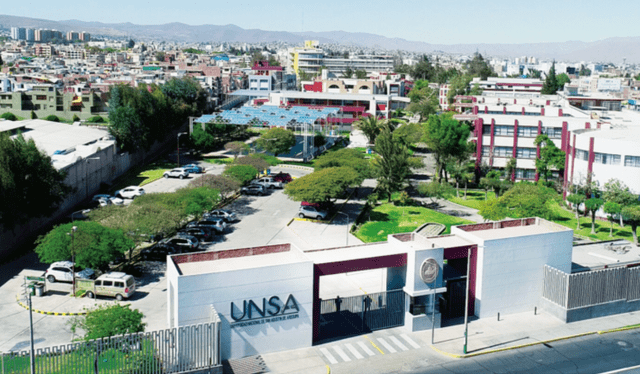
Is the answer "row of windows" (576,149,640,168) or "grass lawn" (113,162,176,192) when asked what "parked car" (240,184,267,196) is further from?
"row of windows" (576,149,640,168)

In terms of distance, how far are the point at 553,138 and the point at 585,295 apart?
136 ft

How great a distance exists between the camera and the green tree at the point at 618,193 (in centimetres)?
5519

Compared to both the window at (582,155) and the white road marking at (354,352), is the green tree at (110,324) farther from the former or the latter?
the window at (582,155)

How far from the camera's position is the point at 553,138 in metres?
72.4

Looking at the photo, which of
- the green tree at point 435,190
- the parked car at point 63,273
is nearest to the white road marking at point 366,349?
the parked car at point 63,273

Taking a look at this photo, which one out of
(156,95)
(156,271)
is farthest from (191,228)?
(156,95)

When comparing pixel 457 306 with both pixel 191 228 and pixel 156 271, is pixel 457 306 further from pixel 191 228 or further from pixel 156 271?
pixel 191 228

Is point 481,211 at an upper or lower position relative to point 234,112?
lower

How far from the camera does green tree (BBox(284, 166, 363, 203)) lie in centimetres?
5509

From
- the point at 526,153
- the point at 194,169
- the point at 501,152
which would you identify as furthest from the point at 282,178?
the point at 526,153

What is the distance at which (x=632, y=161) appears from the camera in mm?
57188

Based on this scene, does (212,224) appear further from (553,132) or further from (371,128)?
(371,128)

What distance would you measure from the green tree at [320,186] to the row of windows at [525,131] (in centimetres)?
2329

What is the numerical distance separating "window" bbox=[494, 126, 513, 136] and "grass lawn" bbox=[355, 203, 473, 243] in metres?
18.2
